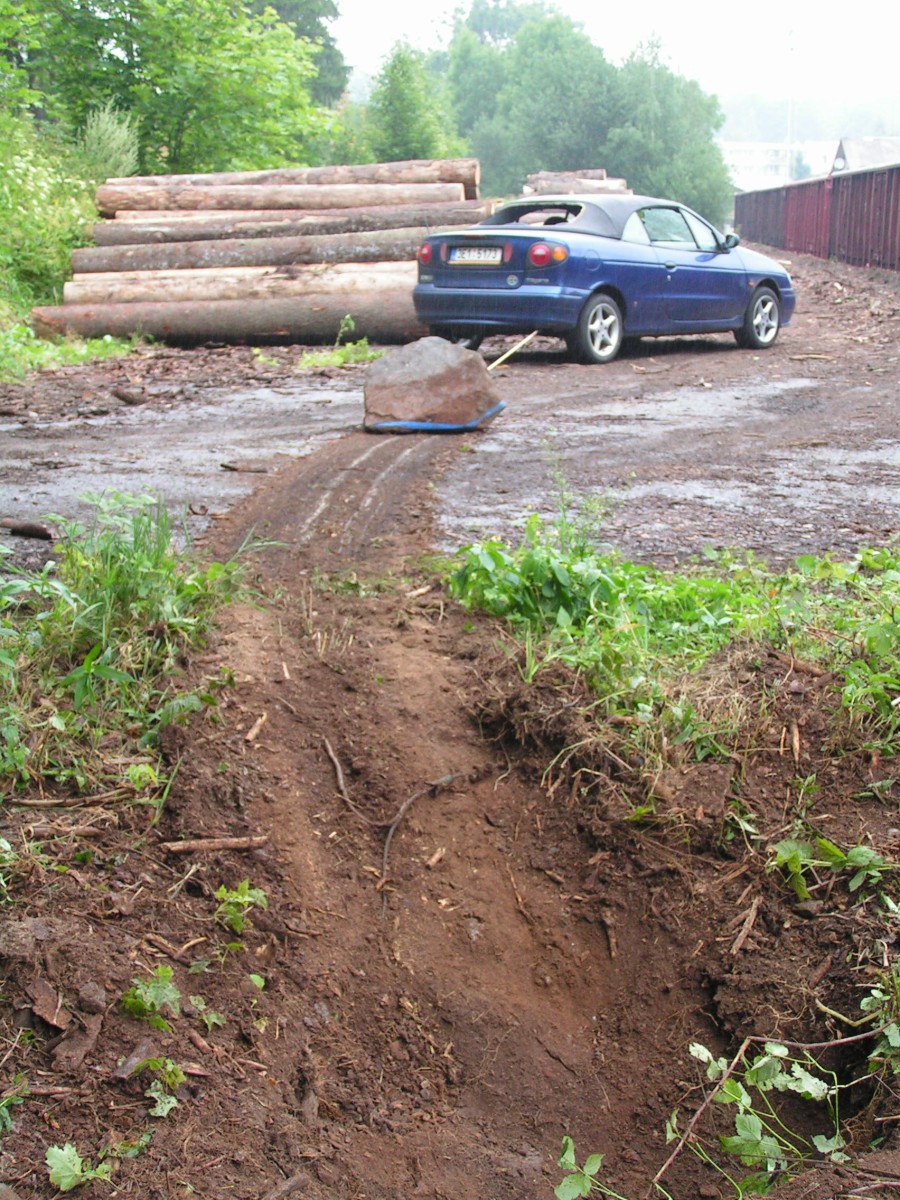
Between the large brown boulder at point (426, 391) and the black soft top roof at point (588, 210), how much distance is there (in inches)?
157

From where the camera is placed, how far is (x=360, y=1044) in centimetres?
280

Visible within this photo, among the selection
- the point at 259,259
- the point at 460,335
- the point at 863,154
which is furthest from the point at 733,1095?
the point at 863,154

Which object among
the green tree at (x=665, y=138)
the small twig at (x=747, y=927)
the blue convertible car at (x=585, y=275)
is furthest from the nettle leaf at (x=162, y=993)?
the green tree at (x=665, y=138)

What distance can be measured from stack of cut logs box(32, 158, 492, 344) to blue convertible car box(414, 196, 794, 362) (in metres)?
1.62

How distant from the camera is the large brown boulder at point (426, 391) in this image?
7863mm

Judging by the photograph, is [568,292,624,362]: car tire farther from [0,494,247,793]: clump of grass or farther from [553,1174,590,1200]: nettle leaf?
[553,1174,590,1200]: nettle leaf

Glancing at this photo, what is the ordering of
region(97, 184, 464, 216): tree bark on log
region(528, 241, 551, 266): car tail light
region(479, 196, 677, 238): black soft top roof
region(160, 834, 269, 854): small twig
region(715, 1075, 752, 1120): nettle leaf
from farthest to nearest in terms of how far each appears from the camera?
region(97, 184, 464, 216): tree bark on log < region(479, 196, 677, 238): black soft top roof < region(528, 241, 551, 266): car tail light < region(160, 834, 269, 854): small twig < region(715, 1075, 752, 1120): nettle leaf

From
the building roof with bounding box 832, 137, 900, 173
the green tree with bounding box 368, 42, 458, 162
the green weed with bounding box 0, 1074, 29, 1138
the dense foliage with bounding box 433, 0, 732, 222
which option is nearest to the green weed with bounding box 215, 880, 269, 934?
the green weed with bounding box 0, 1074, 29, 1138

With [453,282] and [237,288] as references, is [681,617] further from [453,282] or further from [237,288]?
[237,288]

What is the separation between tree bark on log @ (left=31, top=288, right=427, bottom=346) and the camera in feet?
42.5

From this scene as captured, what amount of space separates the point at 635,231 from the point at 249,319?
442 centimetres

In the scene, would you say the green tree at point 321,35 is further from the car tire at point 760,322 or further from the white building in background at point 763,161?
the white building in background at point 763,161

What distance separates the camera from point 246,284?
1334 centimetres

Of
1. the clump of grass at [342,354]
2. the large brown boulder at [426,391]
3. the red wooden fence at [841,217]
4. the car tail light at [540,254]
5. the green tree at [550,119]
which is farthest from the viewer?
the green tree at [550,119]
